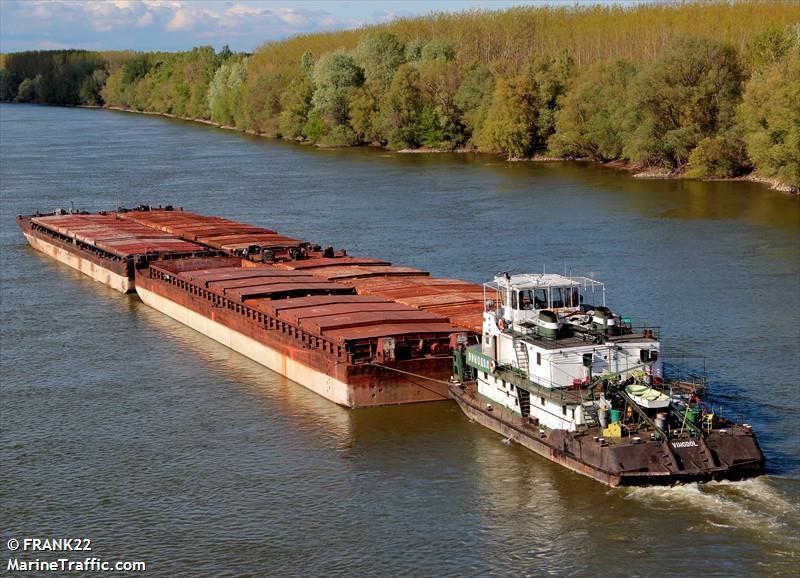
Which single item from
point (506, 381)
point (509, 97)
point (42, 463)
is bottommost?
point (42, 463)

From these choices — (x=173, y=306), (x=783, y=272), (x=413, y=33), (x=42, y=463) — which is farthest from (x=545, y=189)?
(x=413, y=33)

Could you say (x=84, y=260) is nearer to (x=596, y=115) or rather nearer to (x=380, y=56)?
(x=596, y=115)

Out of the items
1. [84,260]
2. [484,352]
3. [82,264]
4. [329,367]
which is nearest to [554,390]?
[484,352]

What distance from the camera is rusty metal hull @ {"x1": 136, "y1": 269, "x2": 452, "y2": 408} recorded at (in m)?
35.8

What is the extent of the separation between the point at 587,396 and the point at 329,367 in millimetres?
9531

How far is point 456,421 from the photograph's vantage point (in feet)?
114

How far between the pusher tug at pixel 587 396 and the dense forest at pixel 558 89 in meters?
53.9

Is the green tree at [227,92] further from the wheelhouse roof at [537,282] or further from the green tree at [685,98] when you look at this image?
the wheelhouse roof at [537,282]

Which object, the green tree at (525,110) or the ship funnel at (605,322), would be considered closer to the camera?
the ship funnel at (605,322)

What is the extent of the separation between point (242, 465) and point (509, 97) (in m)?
89.1

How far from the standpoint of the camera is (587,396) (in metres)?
30.4

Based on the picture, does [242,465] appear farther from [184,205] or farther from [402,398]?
[184,205]

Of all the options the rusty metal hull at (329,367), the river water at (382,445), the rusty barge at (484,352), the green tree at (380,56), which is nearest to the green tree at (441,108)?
the green tree at (380,56)

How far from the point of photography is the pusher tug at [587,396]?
28344 millimetres
